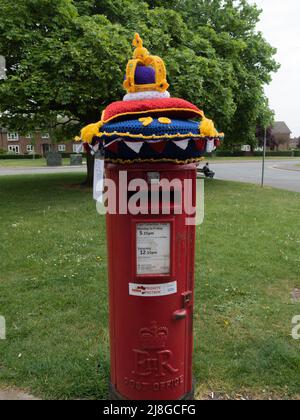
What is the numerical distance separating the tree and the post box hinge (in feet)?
24.8

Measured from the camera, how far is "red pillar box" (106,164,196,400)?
91.3 inches

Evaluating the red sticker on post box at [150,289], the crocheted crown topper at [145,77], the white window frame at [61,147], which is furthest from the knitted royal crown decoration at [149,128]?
the white window frame at [61,147]

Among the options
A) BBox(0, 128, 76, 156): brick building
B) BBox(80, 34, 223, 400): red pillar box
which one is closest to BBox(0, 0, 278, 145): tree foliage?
BBox(80, 34, 223, 400): red pillar box

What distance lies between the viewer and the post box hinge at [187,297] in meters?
2.50

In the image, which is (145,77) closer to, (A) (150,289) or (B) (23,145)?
(A) (150,289)

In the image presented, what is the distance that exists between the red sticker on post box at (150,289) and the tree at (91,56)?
7.60m

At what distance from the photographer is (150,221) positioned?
2.30m

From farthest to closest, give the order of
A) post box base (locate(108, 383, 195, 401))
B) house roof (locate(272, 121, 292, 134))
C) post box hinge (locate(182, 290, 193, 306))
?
house roof (locate(272, 121, 292, 134)) → post box base (locate(108, 383, 195, 401)) → post box hinge (locate(182, 290, 193, 306))

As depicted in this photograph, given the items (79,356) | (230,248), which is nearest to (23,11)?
(230,248)

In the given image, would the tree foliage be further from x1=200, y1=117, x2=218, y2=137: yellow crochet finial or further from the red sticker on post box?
the red sticker on post box

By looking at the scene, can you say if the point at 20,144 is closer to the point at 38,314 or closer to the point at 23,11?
the point at 23,11

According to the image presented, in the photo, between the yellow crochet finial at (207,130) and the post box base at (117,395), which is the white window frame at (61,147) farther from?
the yellow crochet finial at (207,130)

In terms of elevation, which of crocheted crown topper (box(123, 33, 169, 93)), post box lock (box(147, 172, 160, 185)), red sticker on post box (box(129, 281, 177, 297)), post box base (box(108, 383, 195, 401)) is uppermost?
crocheted crown topper (box(123, 33, 169, 93))
